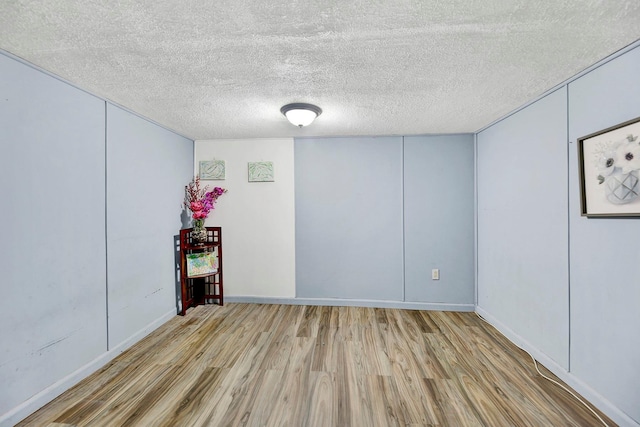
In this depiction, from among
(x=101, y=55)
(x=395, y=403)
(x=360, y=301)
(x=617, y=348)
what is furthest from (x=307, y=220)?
(x=617, y=348)

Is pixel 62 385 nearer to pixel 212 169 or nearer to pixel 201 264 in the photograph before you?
pixel 201 264

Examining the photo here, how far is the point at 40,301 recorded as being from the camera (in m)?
1.67

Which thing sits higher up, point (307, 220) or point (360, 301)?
point (307, 220)

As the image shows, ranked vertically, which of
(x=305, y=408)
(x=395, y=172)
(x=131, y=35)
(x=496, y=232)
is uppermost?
(x=131, y=35)

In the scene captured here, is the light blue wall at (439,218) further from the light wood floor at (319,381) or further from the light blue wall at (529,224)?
the light wood floor at (319,381)

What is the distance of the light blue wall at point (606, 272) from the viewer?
1.45 metres

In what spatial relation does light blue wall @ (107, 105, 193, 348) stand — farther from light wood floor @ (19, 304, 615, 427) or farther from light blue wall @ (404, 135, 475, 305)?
light blue wall @ (404, 135, 475, 305)

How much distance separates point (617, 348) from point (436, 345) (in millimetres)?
1180

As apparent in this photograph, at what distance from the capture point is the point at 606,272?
1592 mm

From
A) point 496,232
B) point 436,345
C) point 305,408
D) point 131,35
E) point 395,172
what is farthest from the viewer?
point 395,172

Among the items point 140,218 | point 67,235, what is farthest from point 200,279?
point 67,235

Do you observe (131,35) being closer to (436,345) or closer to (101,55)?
(101,55)

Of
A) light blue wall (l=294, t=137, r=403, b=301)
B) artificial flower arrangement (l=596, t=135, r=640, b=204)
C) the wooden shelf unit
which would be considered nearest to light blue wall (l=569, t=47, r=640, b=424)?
artificial flower arrangement (l=596, t=135, r=640, b=204)

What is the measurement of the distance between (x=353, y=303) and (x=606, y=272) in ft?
7.67
